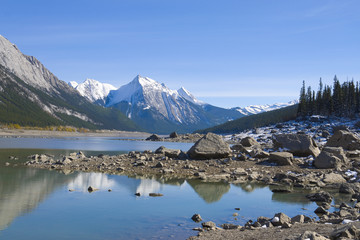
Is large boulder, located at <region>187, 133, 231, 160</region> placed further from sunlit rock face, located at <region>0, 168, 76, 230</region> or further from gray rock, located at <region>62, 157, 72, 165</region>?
gray rock, located at <region>62, 157, 72, 165</region>

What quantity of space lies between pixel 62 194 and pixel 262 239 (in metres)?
17.3

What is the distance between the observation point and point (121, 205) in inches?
864

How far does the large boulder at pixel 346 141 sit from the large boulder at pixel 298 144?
8546 mm

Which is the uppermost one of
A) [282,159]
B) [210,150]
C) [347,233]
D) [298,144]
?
[298,144]

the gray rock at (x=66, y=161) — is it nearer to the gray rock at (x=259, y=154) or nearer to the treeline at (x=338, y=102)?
the gray rock at (x=259, y=154)

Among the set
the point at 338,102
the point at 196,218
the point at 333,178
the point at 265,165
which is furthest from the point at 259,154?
the point at 338,102

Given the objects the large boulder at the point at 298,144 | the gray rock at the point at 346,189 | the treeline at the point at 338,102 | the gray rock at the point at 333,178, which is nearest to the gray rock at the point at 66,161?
the large boulder at the point at 298,144

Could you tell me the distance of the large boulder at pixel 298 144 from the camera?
4391 cm

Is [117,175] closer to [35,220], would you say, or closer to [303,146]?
[35,220]

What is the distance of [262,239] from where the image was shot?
13453mm

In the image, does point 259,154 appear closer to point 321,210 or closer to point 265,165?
point 265,165

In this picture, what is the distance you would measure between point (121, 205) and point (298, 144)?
3091cm

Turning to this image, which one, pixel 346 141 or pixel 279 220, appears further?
pixel 346 141

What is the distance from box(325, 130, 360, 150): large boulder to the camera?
4969 centimetres
